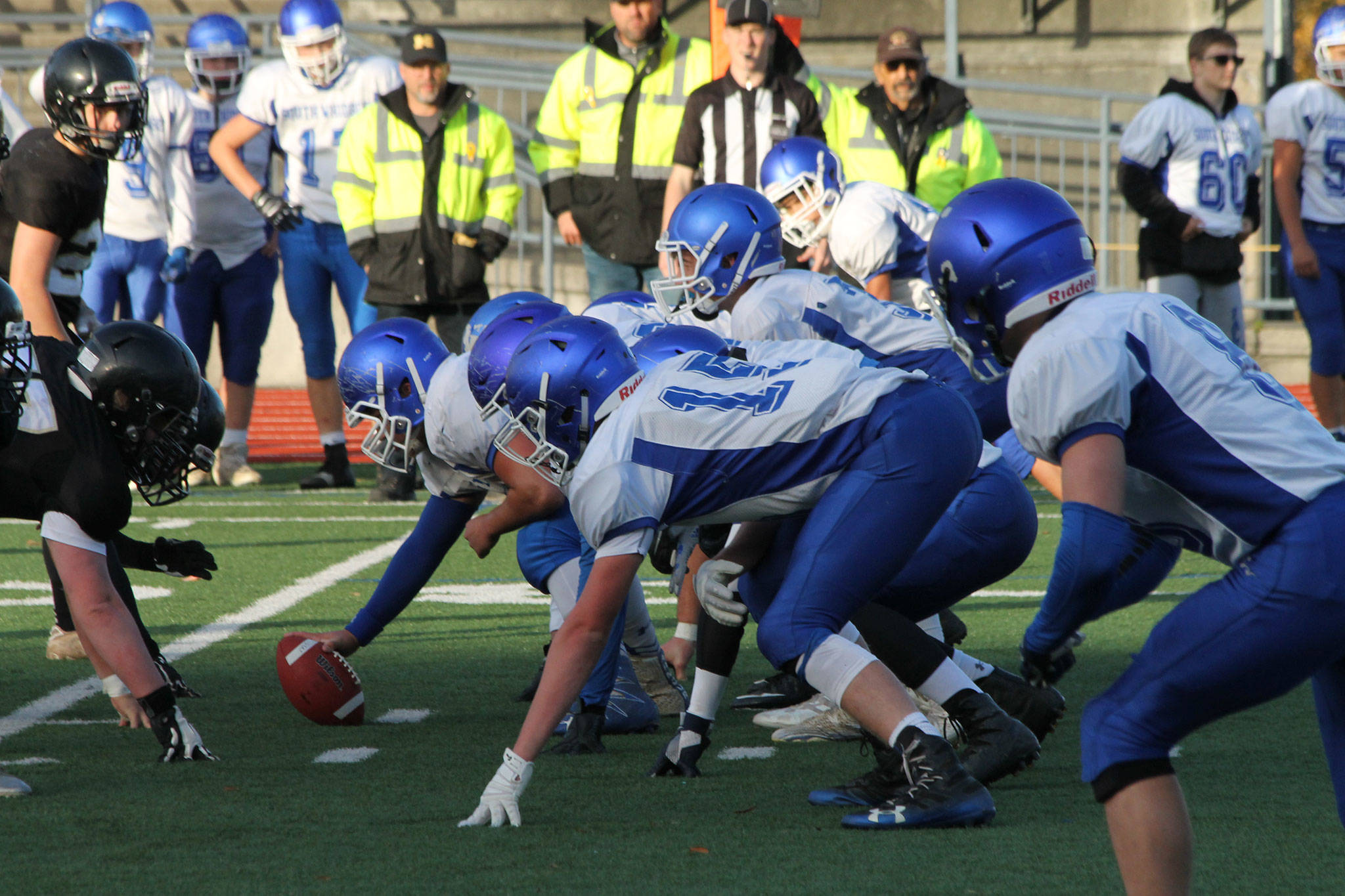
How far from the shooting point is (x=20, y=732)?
4242mm

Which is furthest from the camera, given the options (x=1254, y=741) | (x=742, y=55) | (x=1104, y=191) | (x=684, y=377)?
(x=1104, y=191)

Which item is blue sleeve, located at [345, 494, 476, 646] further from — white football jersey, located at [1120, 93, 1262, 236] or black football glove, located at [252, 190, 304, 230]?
white football jersey, located at [1120, 93, 1262, 236]

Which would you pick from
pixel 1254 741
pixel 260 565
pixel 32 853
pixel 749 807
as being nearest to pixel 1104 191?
pixel 260 565

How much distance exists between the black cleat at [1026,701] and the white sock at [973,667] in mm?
11

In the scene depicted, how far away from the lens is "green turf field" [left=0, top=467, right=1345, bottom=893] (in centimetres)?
301

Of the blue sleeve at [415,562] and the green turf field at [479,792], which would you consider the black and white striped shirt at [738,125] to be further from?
the blue sleeve at [415,562]

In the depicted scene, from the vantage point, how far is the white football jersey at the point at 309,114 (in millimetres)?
8633

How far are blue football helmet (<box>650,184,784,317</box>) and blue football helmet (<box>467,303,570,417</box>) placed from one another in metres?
0.86

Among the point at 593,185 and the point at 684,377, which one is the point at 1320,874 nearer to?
the point at 684,377

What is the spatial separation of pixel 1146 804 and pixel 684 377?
4.43 ft

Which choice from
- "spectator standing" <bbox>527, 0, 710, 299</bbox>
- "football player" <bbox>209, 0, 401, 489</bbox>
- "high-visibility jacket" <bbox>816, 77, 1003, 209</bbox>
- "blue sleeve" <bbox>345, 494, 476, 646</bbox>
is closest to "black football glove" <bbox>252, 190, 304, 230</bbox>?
"football player" <bbox>209, 0, 401, 489</bbox>

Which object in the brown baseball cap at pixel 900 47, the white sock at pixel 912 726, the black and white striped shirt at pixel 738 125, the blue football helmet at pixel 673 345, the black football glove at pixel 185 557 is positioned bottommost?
the white sock at pixel 912 726

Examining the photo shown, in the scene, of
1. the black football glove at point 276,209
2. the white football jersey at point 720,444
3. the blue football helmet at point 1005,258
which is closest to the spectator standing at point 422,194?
the black football glove at point 276,209

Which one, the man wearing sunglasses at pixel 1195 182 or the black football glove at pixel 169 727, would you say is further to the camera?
the man wearing sunglasses at pixel 1195 182
